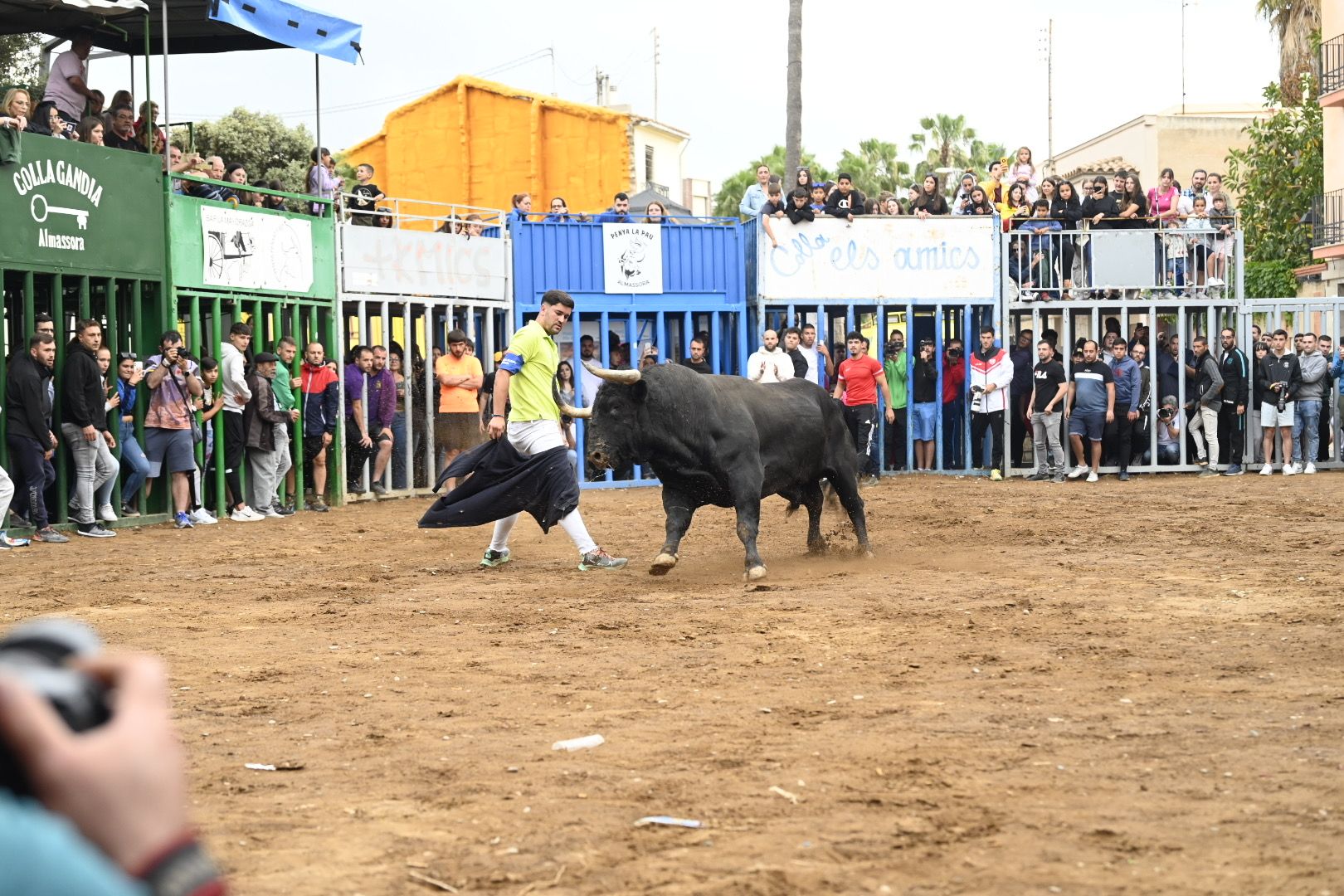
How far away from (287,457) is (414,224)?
21.4 meters

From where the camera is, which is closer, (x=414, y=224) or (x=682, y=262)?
(x=682, y=262)

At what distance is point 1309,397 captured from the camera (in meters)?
21.9

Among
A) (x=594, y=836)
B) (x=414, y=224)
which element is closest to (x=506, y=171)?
(x=414, y=224)

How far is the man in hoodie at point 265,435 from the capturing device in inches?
666

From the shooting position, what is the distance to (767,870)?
4.38 metres

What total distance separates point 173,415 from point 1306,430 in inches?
589

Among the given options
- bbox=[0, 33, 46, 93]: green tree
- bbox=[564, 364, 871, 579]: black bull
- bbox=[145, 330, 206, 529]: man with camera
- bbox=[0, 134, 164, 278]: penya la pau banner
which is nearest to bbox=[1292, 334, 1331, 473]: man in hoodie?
bbox=[564, 364, 871, 579]: black bull

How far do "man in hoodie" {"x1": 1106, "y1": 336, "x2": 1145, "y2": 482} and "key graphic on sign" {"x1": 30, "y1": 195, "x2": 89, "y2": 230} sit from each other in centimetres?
1320

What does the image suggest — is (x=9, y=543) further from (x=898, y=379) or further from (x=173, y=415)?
(x=898, y=379)

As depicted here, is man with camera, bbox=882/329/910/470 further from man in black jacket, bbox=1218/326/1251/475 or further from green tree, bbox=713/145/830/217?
green tree, bbox=713/145/830/217

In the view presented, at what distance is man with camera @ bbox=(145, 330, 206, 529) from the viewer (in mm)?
15781

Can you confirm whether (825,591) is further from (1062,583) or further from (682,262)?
(682,262)

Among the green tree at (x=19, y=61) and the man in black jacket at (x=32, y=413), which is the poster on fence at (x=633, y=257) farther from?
the green tree at (x=19, y=61)

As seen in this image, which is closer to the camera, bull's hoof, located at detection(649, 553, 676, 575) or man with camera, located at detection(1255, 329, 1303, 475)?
bull's hoof, located at detection(649, 553, 676, 575)
